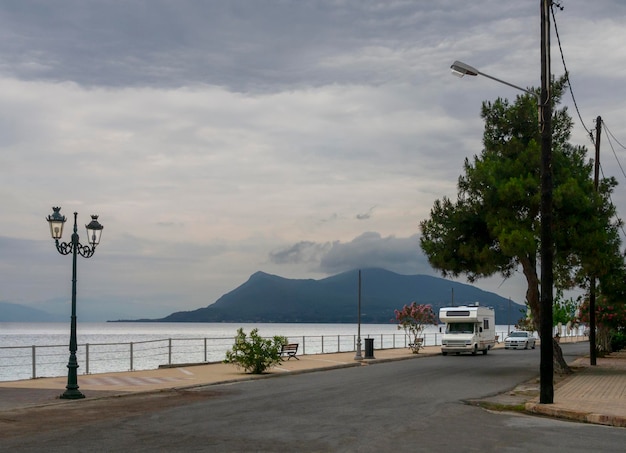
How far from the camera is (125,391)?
71.3 ft

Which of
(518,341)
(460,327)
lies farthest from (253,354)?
(518,341)

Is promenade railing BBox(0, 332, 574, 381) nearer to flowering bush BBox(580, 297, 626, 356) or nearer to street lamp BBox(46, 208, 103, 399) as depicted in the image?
street lamp BBox(46, 208, 103, 399)

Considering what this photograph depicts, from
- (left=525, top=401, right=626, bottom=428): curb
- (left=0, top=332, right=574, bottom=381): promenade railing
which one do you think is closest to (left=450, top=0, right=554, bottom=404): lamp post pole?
(left=525, top=401, right=626, bottom=428): curb

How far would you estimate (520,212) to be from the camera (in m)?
31.6

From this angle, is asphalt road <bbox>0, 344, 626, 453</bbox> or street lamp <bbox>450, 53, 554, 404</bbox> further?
street lamp <bbox>450, 53, 554, 404</bbox>

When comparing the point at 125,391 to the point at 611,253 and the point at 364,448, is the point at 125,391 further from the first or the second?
the point at 611,253

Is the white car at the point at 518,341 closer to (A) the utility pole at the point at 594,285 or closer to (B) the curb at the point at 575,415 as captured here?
(A) the utility pole at the point at 594,285

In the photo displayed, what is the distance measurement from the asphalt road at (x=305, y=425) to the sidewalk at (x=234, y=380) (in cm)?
87

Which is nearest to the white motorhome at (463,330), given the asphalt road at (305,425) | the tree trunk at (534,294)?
the tree trunk at (534,294)

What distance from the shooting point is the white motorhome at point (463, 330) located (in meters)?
47.9

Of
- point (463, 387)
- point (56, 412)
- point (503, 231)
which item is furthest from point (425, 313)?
point (56, 412)

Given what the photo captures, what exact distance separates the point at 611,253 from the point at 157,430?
2322cm

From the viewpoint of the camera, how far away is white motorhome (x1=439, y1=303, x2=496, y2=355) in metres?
47.9

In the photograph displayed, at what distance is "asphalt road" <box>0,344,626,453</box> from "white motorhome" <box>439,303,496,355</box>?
82.6ft
